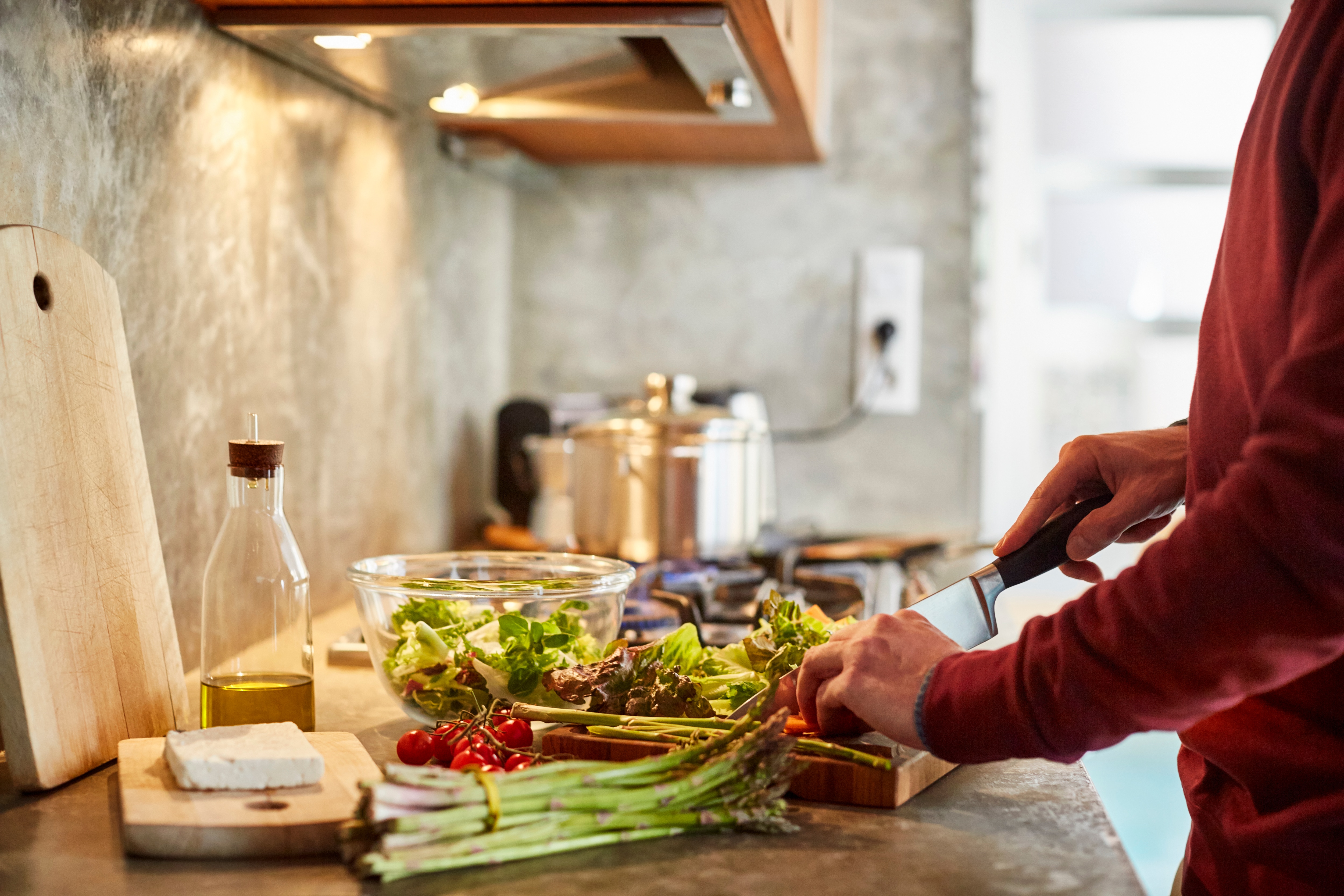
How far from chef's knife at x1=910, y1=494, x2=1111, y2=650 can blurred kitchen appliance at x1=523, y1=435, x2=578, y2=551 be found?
1225mm

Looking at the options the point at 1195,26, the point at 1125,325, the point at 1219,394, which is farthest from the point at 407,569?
the point at 1195,26

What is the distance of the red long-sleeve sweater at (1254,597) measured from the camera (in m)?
0.69

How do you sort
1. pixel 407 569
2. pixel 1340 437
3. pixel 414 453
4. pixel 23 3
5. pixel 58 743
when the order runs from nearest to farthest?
pixel 1340 437, pixel 58 743, pixel 23 3, pixel 407 569, pixel 414 453

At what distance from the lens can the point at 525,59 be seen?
5.02ft

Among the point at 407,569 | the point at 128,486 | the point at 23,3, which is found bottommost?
the point at 407,569

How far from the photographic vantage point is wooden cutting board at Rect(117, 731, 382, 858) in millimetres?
793

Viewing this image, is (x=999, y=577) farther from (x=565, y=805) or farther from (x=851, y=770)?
(x=565, y=805)

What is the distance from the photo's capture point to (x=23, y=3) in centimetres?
105

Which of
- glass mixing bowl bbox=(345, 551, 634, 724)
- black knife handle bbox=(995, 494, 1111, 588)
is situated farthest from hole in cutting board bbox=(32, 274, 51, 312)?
black knife handle bbox=(995, 494, 1111, 588)

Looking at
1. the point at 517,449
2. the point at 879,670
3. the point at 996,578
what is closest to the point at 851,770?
the point at 879,670

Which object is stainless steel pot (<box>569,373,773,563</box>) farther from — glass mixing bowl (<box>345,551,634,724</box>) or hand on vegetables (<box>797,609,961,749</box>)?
hand on vegetables (<box>797,609,961,749</box>)

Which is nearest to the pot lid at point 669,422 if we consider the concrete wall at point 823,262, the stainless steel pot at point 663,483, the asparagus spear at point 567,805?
the stainless steel pot at point 663,483

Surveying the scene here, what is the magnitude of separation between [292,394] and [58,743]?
0.77 meters

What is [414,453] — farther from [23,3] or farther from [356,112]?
[23,3]
